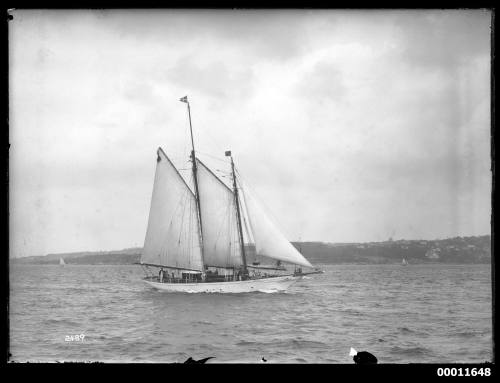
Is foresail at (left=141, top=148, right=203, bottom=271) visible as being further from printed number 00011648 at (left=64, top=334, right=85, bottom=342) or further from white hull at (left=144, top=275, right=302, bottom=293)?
printed number 00011648 at (left=64, top=334, right=85, bottom=342)

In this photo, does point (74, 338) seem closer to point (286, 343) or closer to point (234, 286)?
point (286, 343)

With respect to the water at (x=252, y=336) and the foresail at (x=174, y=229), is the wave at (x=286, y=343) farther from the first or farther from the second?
the foresail at (x=174, y=229)

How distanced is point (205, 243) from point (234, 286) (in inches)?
83.5

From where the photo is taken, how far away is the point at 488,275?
7129 millimetres

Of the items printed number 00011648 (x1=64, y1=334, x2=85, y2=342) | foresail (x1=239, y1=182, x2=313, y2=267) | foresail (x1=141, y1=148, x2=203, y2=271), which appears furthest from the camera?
foresail (x1=141, y1=148, x2=203, y2=271)

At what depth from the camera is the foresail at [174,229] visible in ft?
63.5

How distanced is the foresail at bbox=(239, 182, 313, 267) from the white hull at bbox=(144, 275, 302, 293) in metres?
2.28

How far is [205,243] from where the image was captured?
21.5 m

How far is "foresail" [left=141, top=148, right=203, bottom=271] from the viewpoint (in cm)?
1934
